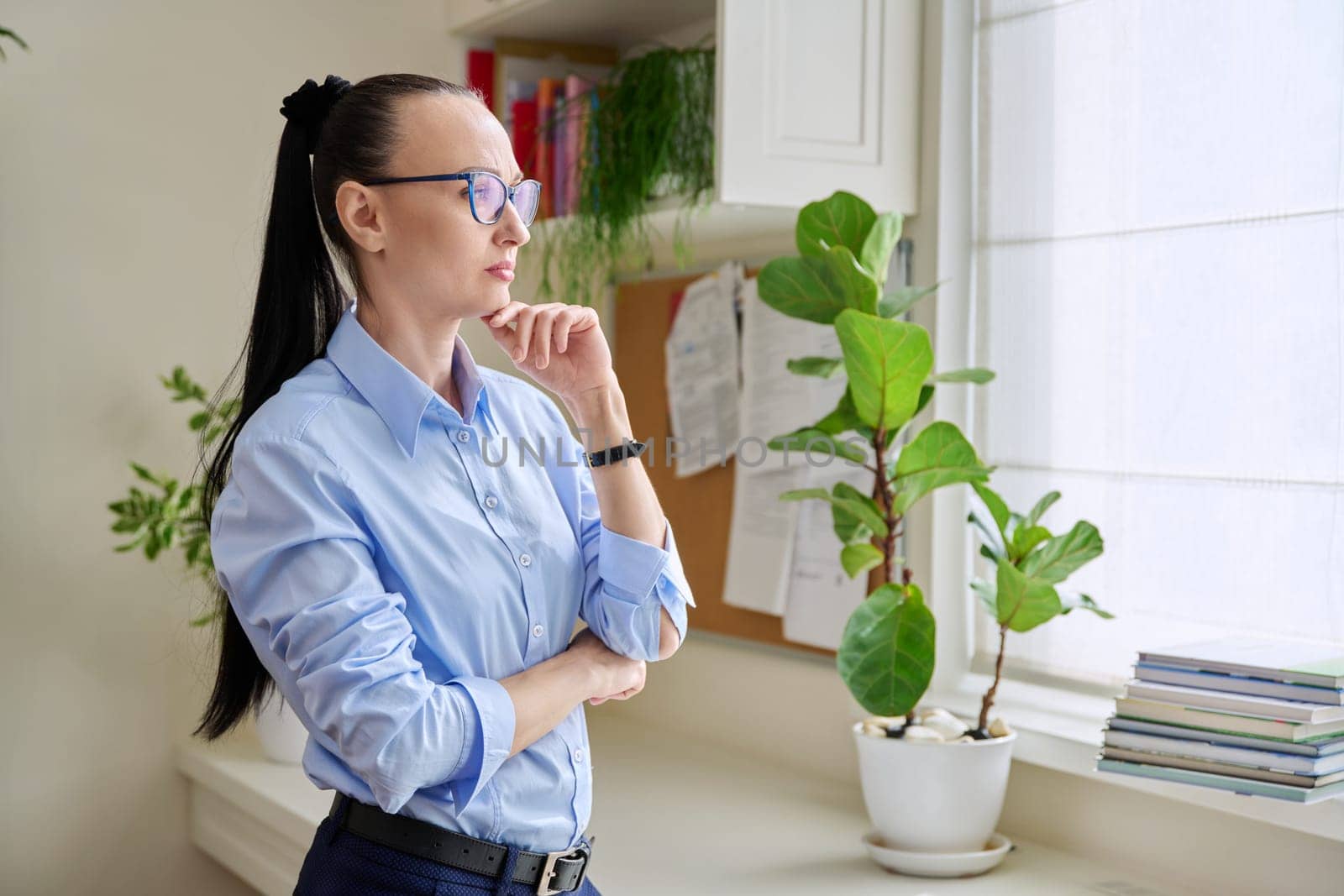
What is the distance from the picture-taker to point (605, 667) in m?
1.10

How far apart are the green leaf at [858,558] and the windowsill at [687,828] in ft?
1.27

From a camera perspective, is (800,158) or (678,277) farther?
(678,277)

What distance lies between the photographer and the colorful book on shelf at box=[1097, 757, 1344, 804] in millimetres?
1301

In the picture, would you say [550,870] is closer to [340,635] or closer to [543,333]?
[340,635]

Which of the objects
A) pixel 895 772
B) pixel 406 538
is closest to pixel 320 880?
pixel 406 538

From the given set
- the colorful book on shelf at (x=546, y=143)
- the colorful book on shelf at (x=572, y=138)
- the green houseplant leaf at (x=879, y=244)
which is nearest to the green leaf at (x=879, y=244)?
the green houseplant leaf at (x=879, y=244)

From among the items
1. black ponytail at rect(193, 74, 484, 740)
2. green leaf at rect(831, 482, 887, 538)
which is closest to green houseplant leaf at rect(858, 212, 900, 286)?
green leaf at rect(831, 482, 887, 538)

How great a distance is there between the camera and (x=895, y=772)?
1.59 metres

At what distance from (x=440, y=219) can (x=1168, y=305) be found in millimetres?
1059

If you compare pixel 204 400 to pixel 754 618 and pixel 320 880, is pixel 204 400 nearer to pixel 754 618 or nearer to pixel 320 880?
pixel 754 618

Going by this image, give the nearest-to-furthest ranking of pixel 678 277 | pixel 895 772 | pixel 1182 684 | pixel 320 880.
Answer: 1. pixel 320 880
2. pixel 1182 684
3. pixel 895 772
4. pixel 678 277

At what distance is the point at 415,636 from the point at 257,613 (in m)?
0.12

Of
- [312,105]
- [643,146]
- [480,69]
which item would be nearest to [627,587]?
[312,105]

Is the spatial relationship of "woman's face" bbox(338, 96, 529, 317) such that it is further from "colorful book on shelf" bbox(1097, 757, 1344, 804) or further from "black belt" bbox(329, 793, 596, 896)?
"colorful book on shelf" bbox(1097, 757, 1344, 804)
